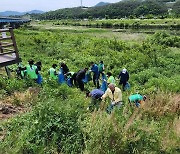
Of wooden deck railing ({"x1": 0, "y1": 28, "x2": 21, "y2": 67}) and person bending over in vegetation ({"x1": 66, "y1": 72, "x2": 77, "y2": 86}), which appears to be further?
person bending over in vegetation ({"x1": 66, "y1": 72, "x2": 77, "y2": 86})

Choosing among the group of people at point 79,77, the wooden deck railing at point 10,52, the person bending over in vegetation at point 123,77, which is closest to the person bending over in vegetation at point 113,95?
the group of people at point 79,77

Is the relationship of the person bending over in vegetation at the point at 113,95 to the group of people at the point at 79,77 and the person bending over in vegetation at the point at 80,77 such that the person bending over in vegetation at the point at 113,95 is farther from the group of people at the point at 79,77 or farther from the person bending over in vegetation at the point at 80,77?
the person bending over in vegetation at the point at 80,77

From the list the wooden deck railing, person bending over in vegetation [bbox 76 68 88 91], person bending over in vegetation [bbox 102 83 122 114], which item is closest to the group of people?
person bending over in vegetation [bbox 76 68 88 91]

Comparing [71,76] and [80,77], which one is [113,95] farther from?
[71,76]

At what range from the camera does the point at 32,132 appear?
726 cm

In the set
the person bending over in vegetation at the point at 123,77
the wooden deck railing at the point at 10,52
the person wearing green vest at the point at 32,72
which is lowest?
the person bending over in vegetation at the point at 123,77

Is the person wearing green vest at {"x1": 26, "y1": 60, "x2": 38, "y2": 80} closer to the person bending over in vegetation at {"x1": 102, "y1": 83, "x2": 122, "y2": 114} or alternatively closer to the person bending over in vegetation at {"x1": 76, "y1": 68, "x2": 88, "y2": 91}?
the person bending over in vegetation at {"x1": 76, "y1": 68, "x2": 88, "y2": 91}

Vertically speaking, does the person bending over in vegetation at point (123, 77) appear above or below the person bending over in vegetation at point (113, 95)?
below

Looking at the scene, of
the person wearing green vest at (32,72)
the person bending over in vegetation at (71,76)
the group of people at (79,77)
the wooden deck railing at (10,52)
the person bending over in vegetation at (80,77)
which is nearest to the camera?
the group of people at (79,77)

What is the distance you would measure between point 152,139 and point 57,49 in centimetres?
1838

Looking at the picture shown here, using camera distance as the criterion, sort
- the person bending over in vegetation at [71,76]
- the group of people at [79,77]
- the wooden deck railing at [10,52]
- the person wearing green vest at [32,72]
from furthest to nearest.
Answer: the person bending over in vegetation at [71,76] < the person wearing green vest at [32,72] < the wooden deck railing at [10,52] < the group of people at [79,77]

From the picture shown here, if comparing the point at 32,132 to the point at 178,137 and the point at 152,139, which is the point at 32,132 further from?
the point at 178,137

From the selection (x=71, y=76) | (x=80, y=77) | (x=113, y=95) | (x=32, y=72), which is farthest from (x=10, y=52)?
(x=113, y=95)

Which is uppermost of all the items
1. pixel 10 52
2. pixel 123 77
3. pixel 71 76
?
pixel 10 52
